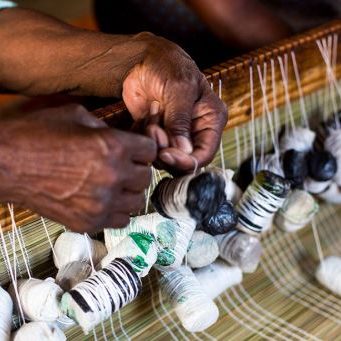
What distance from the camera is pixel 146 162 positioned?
1.94 ft

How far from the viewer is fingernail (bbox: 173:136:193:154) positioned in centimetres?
64

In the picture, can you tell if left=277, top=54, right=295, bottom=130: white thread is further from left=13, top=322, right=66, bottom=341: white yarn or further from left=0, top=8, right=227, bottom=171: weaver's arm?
left=13, top=322, right=66, bottom=341: white yarn

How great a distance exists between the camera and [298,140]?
1042mm

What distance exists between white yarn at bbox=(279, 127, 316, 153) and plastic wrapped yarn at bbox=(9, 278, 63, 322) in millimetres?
515

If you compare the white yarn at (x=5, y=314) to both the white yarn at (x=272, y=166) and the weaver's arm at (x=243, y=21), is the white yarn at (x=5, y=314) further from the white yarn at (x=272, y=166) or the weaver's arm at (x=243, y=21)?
the weaver's arm at (x=243, y=21)

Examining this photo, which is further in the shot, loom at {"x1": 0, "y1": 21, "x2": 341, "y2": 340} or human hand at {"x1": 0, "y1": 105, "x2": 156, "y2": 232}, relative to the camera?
loom at {"x1": 0, "y1": 21, "x2": 341, "y2": 340}

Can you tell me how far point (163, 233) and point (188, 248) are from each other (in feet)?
0.29

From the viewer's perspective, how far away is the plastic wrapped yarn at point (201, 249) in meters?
0.86

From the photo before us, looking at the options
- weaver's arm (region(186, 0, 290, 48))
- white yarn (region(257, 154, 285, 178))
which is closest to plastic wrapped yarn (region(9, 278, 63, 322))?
white yarn (region(257, 154, 285, 178))

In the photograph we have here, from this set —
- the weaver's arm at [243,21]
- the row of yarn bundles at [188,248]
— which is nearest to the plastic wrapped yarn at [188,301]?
the row of yarn bundles at [188,248]

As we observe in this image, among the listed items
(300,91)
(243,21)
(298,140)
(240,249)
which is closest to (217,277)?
(240,249)

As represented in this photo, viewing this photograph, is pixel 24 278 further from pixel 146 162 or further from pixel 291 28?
pixel 291 28

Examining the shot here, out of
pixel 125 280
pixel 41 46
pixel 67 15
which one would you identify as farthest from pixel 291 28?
pixel 67 15

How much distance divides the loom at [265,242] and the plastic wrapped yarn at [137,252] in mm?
104
